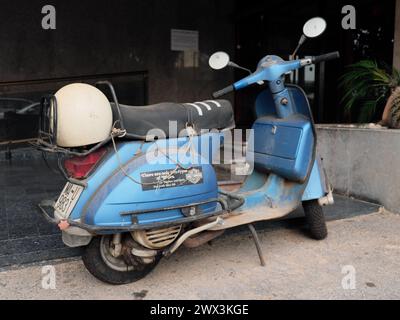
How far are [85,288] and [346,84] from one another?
3.92 m

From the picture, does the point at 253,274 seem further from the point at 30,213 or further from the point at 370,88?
the point at 370,88

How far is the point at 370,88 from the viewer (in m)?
5.08

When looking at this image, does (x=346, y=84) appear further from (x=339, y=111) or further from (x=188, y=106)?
(x=188, y=106)

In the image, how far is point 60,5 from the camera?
723cm

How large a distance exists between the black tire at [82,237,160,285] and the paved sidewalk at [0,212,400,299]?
0.17 feet

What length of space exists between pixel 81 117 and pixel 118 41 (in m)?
5.70

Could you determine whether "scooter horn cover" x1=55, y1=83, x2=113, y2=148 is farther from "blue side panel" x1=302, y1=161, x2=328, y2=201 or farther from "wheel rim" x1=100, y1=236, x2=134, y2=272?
"blue side panel" x1=302, y1=161, x2=328, y2=201

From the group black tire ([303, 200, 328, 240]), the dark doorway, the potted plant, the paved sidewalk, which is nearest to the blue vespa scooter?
the paved sidewalk

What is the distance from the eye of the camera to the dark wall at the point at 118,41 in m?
7.01

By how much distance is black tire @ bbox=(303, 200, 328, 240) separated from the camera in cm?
345

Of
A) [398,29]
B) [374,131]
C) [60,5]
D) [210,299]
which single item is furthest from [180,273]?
[60,5]

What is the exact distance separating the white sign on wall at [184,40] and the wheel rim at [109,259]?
606cm

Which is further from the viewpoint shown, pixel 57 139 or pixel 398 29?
pixel 398 29

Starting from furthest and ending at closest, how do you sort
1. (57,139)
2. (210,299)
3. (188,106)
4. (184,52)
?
(184,52)
(188,106)
(210,299)
(57,139)
